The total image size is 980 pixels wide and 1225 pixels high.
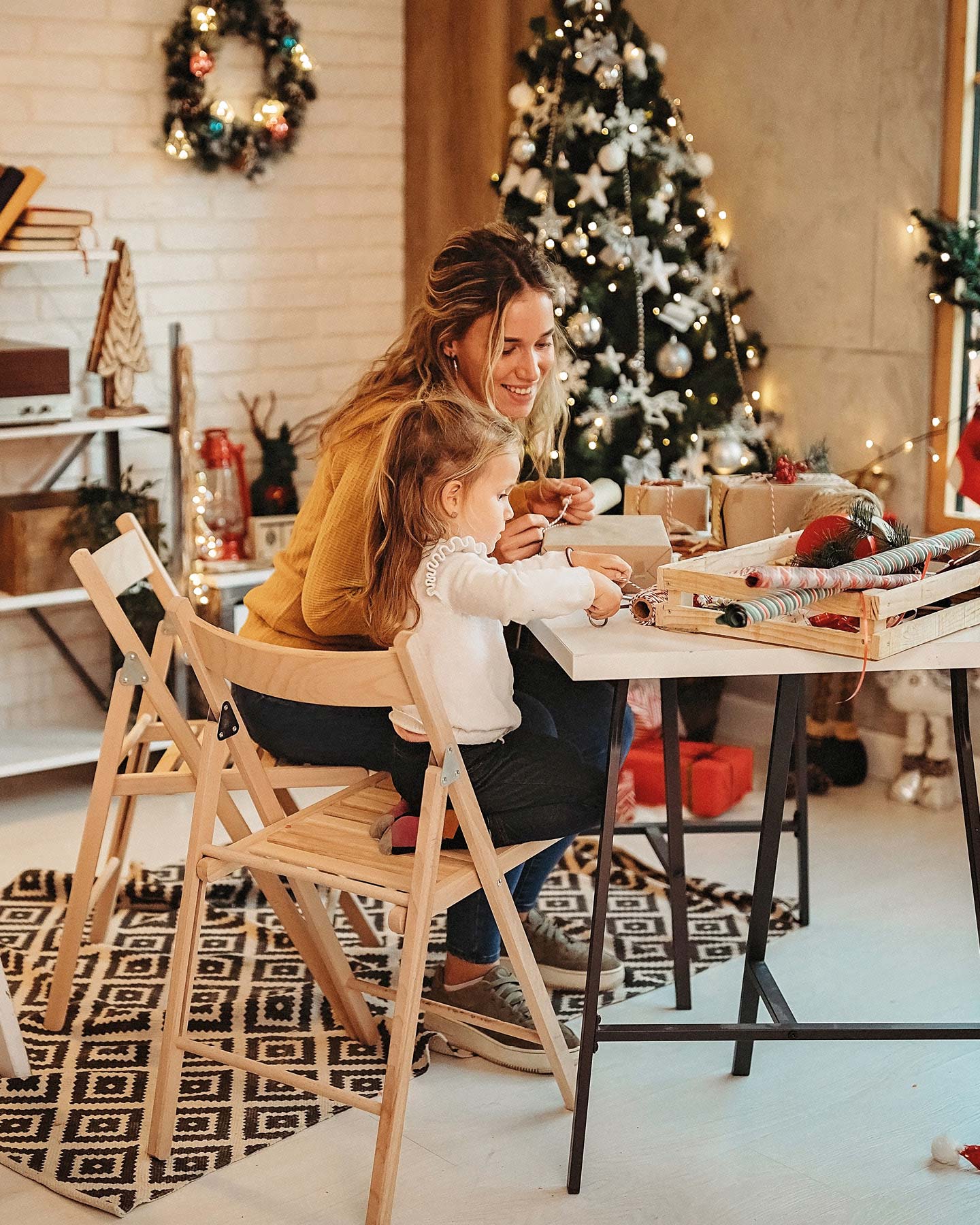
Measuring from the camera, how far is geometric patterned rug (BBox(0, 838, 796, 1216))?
220cm

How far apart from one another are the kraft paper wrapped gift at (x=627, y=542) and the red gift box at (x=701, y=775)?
1.29 m

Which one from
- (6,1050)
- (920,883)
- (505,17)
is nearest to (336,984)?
(6,1050)

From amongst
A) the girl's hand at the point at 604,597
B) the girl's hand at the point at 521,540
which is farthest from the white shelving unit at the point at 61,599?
the girl's hand at the point at 604,597

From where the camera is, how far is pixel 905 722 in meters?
3.78

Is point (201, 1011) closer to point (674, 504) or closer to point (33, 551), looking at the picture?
point (674, 504)

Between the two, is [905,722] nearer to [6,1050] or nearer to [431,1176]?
[431,1176]

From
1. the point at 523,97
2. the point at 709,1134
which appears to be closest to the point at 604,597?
the point at 709,1134

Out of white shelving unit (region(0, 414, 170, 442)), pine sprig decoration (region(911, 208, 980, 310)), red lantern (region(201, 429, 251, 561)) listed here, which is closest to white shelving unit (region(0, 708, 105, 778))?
red lantern (region(201, 429, 251, 561))

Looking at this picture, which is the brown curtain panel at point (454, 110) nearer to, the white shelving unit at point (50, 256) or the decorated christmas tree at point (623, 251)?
the decorated christmas tree at point (623, 251)

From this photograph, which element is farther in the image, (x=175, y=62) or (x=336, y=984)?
(x=175, y=62)

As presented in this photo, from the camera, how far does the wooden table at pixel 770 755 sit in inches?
76.4

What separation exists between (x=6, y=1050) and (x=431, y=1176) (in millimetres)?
742

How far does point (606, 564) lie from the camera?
2.18 metres

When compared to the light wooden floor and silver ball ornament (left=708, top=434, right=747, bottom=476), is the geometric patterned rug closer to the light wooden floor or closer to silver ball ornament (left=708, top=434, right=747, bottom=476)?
the light wooden floor
